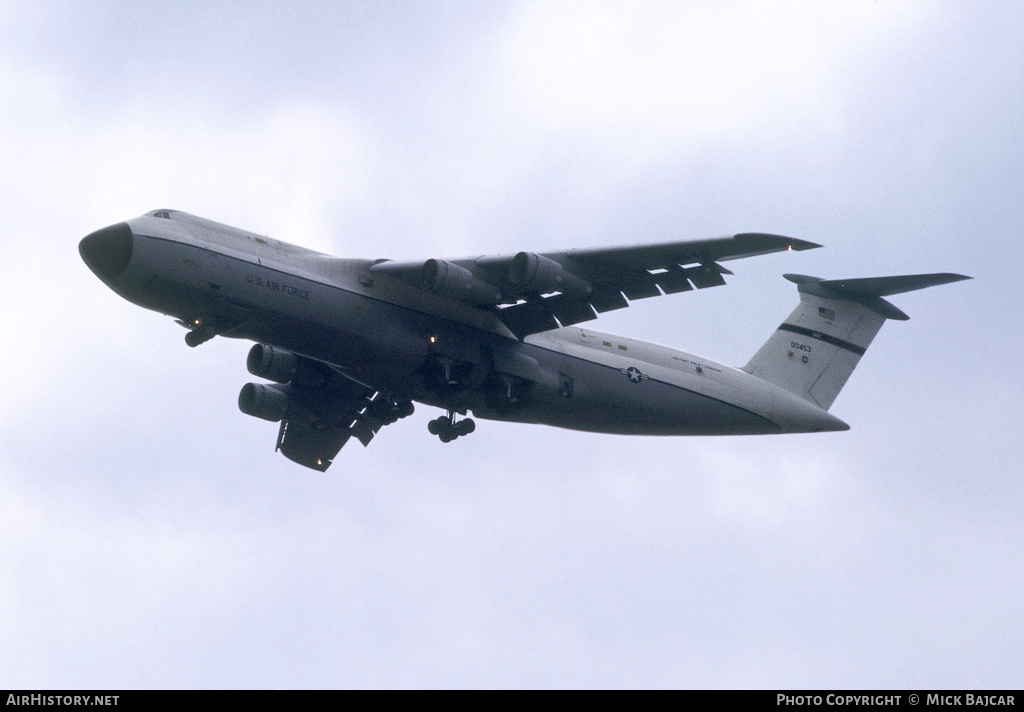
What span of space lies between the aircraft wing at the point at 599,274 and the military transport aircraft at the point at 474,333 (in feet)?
0.09

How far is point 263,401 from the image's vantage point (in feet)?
81.6

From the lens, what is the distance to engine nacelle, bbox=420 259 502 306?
21781 millimetres

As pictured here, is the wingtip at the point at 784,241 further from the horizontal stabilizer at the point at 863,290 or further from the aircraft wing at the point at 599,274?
the horizontal stabilizer at the point at 863,290

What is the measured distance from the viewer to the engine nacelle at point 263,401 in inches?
977

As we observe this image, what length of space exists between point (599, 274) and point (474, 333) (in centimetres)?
241

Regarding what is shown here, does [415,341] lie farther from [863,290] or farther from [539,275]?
[863,290]

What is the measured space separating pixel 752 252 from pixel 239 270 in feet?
26.0

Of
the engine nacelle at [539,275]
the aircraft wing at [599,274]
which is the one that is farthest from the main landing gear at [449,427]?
the engine nacelle at [539,275]

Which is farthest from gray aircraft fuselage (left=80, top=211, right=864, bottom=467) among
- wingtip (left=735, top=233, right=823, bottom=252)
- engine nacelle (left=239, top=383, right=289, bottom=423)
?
wingtip (left=735, top=233, right=823, bottom=252)

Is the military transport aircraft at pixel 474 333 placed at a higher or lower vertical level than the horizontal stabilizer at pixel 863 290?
lower

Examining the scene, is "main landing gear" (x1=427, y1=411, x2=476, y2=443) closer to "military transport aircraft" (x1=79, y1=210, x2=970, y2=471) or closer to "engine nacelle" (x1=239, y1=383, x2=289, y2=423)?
"military transport aircraft" (x1=79, y1=210, x2=970, y2=471)

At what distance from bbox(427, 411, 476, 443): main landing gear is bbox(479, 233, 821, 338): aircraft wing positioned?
1.82 meters

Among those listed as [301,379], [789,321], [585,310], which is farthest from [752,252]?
[301,379]
